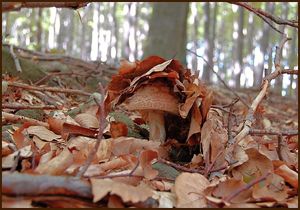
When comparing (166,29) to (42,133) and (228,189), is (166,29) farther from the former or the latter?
(228,189)

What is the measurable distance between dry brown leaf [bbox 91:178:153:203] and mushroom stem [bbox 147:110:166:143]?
52 cm

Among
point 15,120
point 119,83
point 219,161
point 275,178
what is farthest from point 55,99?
point 275,178

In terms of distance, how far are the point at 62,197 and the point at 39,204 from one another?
6cm

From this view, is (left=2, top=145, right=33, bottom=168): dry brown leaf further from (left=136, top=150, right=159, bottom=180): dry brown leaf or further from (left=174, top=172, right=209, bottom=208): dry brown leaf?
(left=174, top=172, right=209, bottom=208): dry brown leaf

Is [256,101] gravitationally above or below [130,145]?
above

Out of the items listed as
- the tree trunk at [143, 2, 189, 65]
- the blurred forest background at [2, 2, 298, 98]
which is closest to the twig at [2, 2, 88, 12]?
the blurred forest background at [2, 2, 298, 98]

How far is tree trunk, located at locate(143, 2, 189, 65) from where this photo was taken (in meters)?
6.18

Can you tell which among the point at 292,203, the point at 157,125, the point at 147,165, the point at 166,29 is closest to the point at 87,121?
the point at 157,125

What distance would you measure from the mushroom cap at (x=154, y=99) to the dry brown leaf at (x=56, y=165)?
37cm

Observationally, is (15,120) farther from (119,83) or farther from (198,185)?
(198,185)

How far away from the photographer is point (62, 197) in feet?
3.26

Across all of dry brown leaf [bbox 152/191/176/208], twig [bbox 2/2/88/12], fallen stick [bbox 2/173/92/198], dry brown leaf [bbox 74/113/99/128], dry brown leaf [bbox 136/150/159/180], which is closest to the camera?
fallen stick [bbox 2/173/92/198]

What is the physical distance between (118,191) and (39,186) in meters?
0.17

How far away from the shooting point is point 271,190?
1.19 m
